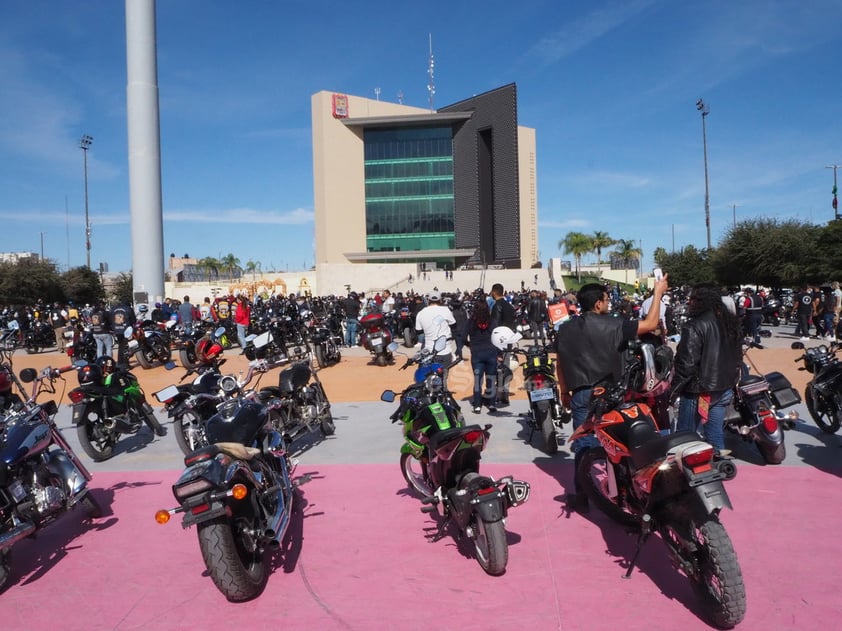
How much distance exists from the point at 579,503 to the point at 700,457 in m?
1.76

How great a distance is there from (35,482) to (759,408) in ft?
18.9

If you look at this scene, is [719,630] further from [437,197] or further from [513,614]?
[437,197]

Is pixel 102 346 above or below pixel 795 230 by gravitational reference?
below

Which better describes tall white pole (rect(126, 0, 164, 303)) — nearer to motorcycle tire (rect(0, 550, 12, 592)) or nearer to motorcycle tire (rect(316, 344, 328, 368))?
motorcycle tire (rect(316, 344, 328, 368))

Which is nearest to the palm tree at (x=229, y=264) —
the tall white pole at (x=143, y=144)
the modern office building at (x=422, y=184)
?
the modern office building at (x=422, y=184)

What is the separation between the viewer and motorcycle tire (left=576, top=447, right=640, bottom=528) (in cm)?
393

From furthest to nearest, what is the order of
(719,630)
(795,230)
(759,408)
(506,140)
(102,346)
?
(506,140)
(795,230)
(102,346)
(759,408)
(719,630)

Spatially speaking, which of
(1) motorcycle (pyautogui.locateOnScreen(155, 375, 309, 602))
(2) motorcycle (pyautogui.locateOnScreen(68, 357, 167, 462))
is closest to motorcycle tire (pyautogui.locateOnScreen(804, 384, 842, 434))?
(1) motorcycle (pyautogui.locateOnScreen(155, 375, 309, 602))

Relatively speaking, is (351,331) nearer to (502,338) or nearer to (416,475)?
(502,338)

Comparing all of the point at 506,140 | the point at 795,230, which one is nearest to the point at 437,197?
the point at 506,140

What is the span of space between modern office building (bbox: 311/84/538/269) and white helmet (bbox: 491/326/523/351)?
190 ft

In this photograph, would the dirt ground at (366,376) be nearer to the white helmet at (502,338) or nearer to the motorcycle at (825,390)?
the white helmet at (502,338)

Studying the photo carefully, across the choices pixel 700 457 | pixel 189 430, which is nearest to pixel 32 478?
pixel 189 430

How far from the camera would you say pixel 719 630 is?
9.50ft
